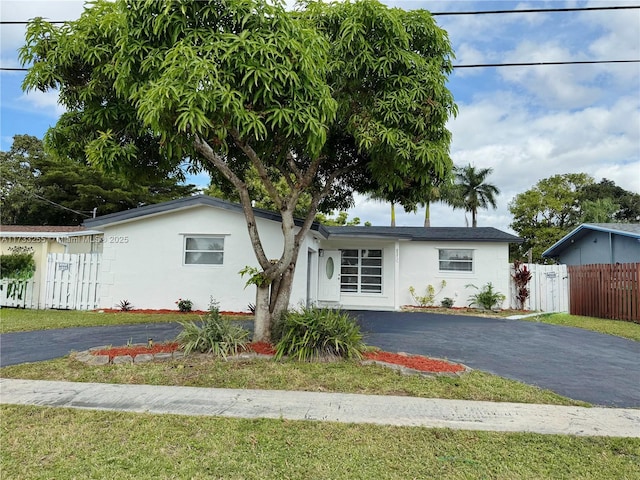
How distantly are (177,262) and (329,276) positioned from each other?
18.2 feet

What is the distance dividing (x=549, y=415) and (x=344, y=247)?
459 inches

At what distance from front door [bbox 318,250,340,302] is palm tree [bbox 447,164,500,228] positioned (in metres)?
18.8

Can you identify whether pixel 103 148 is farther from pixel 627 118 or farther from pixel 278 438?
pixel 627 118

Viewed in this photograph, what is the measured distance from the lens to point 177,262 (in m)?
12.5

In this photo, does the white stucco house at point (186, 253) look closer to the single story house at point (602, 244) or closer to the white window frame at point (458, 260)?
the white window frame at point (458, 260)

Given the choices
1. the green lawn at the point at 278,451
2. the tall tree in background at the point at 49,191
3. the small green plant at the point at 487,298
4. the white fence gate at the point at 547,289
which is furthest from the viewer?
the tall tree in background at the point at 49,191

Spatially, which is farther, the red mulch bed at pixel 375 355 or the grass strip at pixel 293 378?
the red mulch bed at pixel 375 355

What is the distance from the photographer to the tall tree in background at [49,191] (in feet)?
94.6

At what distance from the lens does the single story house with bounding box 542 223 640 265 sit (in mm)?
16984

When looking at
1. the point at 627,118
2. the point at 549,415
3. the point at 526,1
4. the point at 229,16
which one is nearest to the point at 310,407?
the point at 549,415

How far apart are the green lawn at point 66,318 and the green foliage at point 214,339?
170 inches

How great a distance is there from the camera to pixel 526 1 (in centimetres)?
812

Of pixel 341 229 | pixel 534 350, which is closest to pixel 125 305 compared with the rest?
pixel 341 229

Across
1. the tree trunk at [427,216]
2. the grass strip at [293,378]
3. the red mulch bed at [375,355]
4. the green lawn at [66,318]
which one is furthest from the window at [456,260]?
the tree trunk at [427,216]
